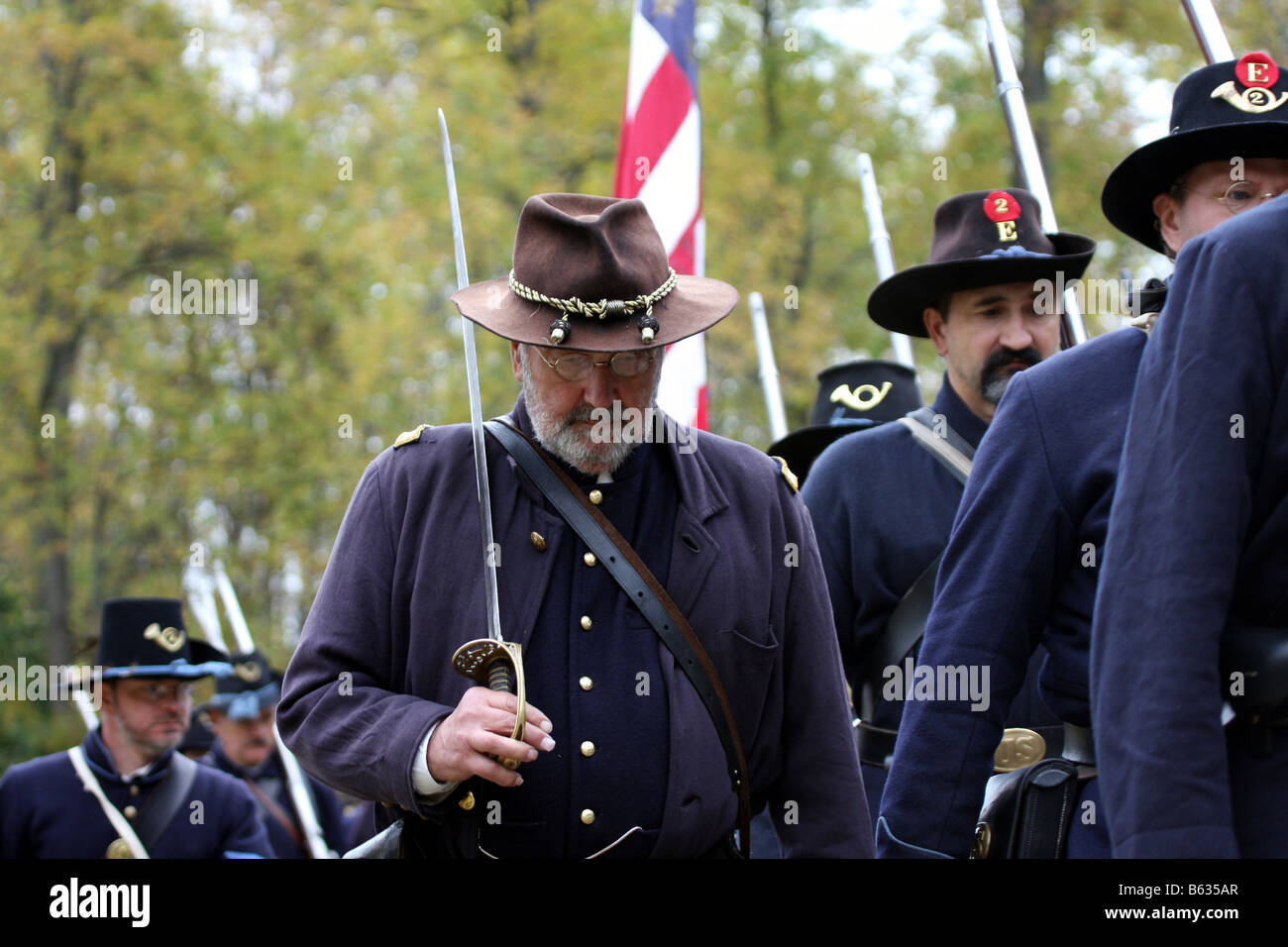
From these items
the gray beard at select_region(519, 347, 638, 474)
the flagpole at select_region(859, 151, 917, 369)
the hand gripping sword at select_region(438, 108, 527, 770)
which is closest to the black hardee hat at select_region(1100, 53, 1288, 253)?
the gray beard at select_region(519, 347, 638, 474)

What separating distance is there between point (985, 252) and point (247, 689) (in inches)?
249

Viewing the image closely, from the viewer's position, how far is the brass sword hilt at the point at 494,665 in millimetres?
3004

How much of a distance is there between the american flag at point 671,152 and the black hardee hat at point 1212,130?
9.89 ft

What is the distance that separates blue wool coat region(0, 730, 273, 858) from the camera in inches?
263

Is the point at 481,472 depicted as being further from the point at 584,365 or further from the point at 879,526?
the point at 879,526

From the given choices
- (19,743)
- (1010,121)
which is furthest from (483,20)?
(1010,121)

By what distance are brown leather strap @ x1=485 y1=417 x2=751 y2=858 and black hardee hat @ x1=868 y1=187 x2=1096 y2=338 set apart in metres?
1.83

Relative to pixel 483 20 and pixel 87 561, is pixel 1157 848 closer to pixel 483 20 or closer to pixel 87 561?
pixel 483 20

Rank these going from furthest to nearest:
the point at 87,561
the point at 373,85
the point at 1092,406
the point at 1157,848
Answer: the point at 87,561, the point at 373,85, the point at 1092,406, the point at 1157,848

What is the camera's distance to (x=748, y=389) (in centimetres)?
1825

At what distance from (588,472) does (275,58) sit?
67.4ft

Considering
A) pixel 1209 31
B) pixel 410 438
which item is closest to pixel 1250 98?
pixel 1209 31

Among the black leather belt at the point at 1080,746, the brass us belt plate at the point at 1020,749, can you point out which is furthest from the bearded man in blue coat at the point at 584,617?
the brass us belt plate at the point at 1020,749

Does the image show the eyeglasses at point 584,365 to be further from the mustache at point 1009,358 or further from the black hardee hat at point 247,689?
the black hardee hat at point 247,689
